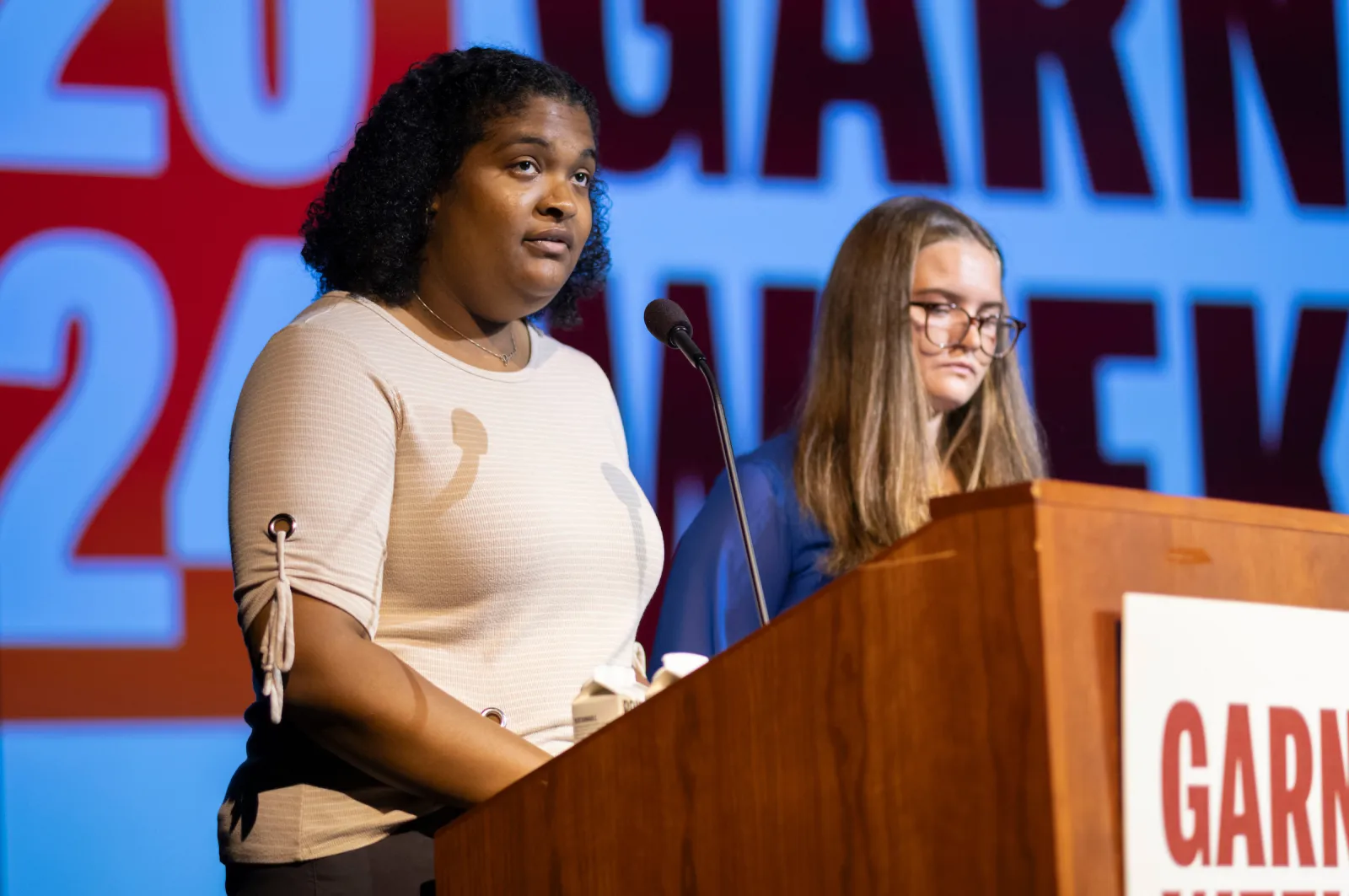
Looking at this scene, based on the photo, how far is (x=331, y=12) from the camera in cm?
309

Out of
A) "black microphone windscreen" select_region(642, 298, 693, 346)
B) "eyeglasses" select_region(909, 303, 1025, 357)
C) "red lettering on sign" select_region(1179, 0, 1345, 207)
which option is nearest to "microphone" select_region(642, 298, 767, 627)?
"black microphone windscreen" select_region(642, 298, 693, 346)

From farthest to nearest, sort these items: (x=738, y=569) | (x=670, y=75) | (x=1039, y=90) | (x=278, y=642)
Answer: (x=1039, y=90) < (x=670, y=75) < (x=738, y=569) < (x=278, y=642)

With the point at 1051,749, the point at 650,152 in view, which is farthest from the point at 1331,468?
the point at 1051,749

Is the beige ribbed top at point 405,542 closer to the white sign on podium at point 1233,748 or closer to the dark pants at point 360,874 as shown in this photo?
the dark pants at point 360,874

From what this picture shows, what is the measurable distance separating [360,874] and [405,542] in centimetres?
33

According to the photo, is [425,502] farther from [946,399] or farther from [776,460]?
[946,399]

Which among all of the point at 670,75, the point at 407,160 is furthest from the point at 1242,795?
the point at 670,75

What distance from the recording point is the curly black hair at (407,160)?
1.85 m

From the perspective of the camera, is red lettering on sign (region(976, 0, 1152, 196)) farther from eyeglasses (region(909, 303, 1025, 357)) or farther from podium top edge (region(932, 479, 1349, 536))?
podium top edge (region(932, 479, 1349, 536))

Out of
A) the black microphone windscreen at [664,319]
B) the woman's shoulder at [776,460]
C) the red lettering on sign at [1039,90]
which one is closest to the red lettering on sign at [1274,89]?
the red lettering on sign at [1039,90]

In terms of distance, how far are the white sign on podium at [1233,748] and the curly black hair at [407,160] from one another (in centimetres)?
109

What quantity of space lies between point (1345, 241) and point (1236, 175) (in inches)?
12.7

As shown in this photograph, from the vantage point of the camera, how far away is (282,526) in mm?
1484

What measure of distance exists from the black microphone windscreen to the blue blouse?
534 mm
